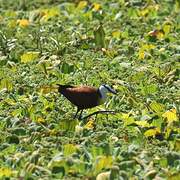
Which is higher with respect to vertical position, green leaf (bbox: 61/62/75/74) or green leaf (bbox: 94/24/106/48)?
green leaf (bbox: 94/24/106/48)

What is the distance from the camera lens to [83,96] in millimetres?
7367

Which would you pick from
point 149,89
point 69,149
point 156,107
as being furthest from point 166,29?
point 69,149

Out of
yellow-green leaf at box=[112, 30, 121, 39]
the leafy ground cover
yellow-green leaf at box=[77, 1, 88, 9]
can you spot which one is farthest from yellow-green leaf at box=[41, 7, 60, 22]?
yellow-green leaf at box=[112, 30, 121, 39]

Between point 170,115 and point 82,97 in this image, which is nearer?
point 170,115

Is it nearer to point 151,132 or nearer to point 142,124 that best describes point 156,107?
point 142,124

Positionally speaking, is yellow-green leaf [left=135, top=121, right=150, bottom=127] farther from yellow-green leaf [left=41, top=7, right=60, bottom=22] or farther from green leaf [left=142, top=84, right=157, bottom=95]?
yellow-green leaf [left=41, top=7, right=60, bottom=22]

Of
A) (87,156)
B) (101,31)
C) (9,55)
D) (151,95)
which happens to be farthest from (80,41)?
(87,156)

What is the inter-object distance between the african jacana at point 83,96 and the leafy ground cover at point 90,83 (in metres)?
0.15

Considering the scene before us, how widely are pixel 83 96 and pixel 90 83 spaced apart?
44.6 inches

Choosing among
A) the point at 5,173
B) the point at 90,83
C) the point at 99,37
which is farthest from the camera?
the point at 99,37

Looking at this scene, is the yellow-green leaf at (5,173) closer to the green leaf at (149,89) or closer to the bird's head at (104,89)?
the bird's head at (104,89)

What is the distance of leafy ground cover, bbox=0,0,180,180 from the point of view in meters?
6.25

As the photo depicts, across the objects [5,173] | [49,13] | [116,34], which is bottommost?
[5,173]

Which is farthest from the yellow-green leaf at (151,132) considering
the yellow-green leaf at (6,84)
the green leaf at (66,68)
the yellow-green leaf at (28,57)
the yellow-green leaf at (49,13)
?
the yellow-green leaf at (49,13)
